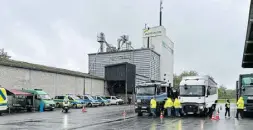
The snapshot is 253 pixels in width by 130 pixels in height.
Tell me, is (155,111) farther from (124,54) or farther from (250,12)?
(124,54)

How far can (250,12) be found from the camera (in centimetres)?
1752

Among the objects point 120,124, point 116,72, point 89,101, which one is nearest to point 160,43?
point 116,72

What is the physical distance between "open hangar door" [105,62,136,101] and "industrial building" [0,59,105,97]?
2590mm

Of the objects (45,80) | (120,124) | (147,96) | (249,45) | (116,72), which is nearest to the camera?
(120,124)

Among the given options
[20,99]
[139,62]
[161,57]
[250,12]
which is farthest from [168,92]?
[161,57]

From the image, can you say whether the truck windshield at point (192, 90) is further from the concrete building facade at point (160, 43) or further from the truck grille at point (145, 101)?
the concrete building facade at point (160, 43)

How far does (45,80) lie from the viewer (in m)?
41.8

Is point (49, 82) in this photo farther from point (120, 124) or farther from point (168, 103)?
point (120, 124)

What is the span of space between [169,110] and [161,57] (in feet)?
141

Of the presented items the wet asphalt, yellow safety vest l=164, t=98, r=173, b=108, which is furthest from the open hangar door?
the wet asphalt

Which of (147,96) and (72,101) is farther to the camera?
(72,101)

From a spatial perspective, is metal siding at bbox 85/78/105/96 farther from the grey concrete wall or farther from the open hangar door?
the open hangar door

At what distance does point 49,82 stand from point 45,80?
852mm

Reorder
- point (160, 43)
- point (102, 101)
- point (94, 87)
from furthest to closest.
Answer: point (160, 43) → point (94, 87) → point (102, 101)
